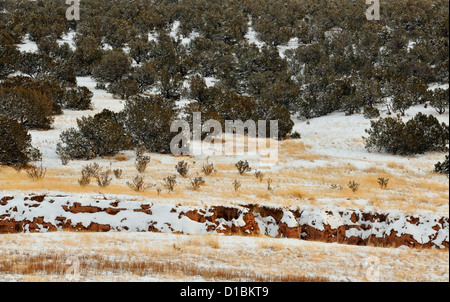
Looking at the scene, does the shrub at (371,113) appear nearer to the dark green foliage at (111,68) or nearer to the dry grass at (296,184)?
the dry grass at (296,184)

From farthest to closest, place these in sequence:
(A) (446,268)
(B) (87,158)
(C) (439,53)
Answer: (C) (439,53), (B) (87,158), (A) (446,268)

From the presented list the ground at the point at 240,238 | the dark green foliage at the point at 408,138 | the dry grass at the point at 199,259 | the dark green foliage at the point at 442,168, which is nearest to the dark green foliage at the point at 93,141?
the ground at the point at 240,238

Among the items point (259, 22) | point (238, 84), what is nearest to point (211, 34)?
point (259, 22)

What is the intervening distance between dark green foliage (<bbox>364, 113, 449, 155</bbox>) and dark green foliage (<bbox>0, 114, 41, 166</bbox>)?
22425 millimetres

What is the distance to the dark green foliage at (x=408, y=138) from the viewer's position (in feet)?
Result: 88.4

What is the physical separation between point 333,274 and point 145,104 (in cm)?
2451

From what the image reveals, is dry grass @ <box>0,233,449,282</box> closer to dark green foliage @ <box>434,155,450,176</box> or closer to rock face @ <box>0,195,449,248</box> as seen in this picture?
rock face @ <box>0,195,449,248</box>

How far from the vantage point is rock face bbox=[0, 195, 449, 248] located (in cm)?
1174

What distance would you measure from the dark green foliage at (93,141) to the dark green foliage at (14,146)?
6.43 ft

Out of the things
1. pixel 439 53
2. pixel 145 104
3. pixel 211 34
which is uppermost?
pixel 211 34

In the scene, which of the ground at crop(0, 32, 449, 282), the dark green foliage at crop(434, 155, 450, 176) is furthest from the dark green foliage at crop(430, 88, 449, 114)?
the dark green foliage at crop(434, 155, 450, 176)

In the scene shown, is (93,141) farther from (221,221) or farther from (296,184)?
(221,221)
